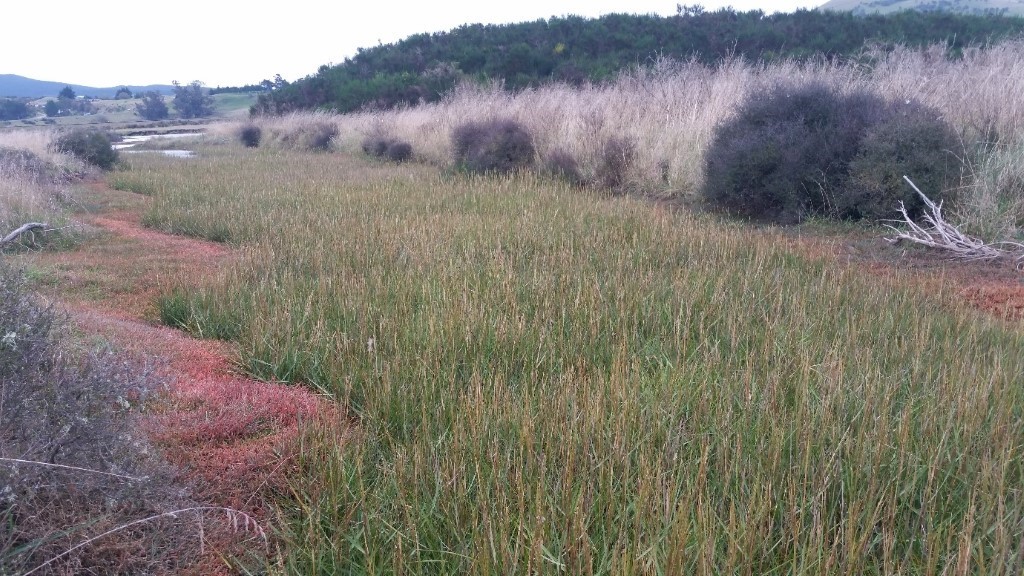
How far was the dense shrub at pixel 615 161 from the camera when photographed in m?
12.6

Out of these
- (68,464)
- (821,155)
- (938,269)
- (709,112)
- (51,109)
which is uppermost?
(68,464)

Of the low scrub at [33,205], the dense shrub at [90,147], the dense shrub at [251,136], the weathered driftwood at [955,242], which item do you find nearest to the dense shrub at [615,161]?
the weathered driftwood at [955,242]

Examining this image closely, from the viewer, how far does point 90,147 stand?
1833cm

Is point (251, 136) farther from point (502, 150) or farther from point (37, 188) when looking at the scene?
point (37, 188)

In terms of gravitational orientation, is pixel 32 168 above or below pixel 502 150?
above

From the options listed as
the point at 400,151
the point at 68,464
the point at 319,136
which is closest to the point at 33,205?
the point at 68,464

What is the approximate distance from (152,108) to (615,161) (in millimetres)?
64112

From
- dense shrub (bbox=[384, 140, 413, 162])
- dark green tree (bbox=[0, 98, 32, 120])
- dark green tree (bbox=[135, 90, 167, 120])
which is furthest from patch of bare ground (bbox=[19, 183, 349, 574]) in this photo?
dark green tree (bbox=[135, 90, 167, 120])

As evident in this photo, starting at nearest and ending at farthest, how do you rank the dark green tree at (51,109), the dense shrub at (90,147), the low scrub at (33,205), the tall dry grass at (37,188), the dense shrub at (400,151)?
1. the low scrub at (33,205)
2. the tall dry grass at (37,188)
3. the dense shrub at (90,147)
4. the dense shrub at (400,151)
5. the dark green tree at (51,109)

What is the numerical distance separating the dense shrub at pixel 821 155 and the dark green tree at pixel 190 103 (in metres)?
67.2

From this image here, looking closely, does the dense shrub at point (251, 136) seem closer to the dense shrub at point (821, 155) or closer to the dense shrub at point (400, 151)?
the dense shrub at point (400, 151)

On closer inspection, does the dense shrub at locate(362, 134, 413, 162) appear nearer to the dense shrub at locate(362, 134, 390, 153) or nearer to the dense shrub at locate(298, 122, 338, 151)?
the dense shrub at locate(362, 134, 390, 153)

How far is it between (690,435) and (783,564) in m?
0.90

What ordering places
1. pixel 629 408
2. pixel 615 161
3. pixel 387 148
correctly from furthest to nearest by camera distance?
pixel 387 148
pixel 615 161
pixel 629 408
